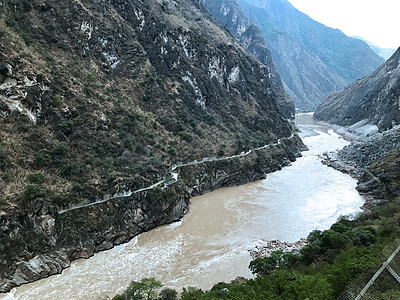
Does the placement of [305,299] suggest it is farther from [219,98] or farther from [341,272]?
[219,98]

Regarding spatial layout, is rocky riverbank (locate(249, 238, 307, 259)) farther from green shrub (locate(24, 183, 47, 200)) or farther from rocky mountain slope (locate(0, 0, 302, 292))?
green shrub (locate(24, 183, 47, 200))

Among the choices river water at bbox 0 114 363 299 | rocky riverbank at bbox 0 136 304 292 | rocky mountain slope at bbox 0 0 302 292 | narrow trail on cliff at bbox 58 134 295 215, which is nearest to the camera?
rocky riverbank at bbox 0 136 304 292

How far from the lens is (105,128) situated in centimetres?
4084

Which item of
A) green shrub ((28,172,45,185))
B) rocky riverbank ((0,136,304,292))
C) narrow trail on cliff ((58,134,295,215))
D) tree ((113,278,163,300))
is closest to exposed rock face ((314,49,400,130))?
narrow trail on cliff ((58,134,295,215))

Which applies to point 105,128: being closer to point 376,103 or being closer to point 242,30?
point 376,103

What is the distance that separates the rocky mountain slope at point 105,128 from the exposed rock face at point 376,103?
32.1 m

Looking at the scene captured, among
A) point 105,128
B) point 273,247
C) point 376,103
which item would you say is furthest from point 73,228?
point 376,103

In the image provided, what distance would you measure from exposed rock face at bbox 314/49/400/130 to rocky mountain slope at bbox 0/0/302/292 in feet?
105

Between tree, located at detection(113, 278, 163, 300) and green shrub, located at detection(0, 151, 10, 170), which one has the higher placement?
green shrub, located at detection(0, 151, 10, 170)

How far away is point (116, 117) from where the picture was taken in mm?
44750

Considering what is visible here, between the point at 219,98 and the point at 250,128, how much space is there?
36.0 feet

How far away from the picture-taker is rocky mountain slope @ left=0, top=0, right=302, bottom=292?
28297mm

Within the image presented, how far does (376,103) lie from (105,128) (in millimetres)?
104323

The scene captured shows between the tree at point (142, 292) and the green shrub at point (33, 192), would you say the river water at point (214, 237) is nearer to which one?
the tree at point (142, 292)
